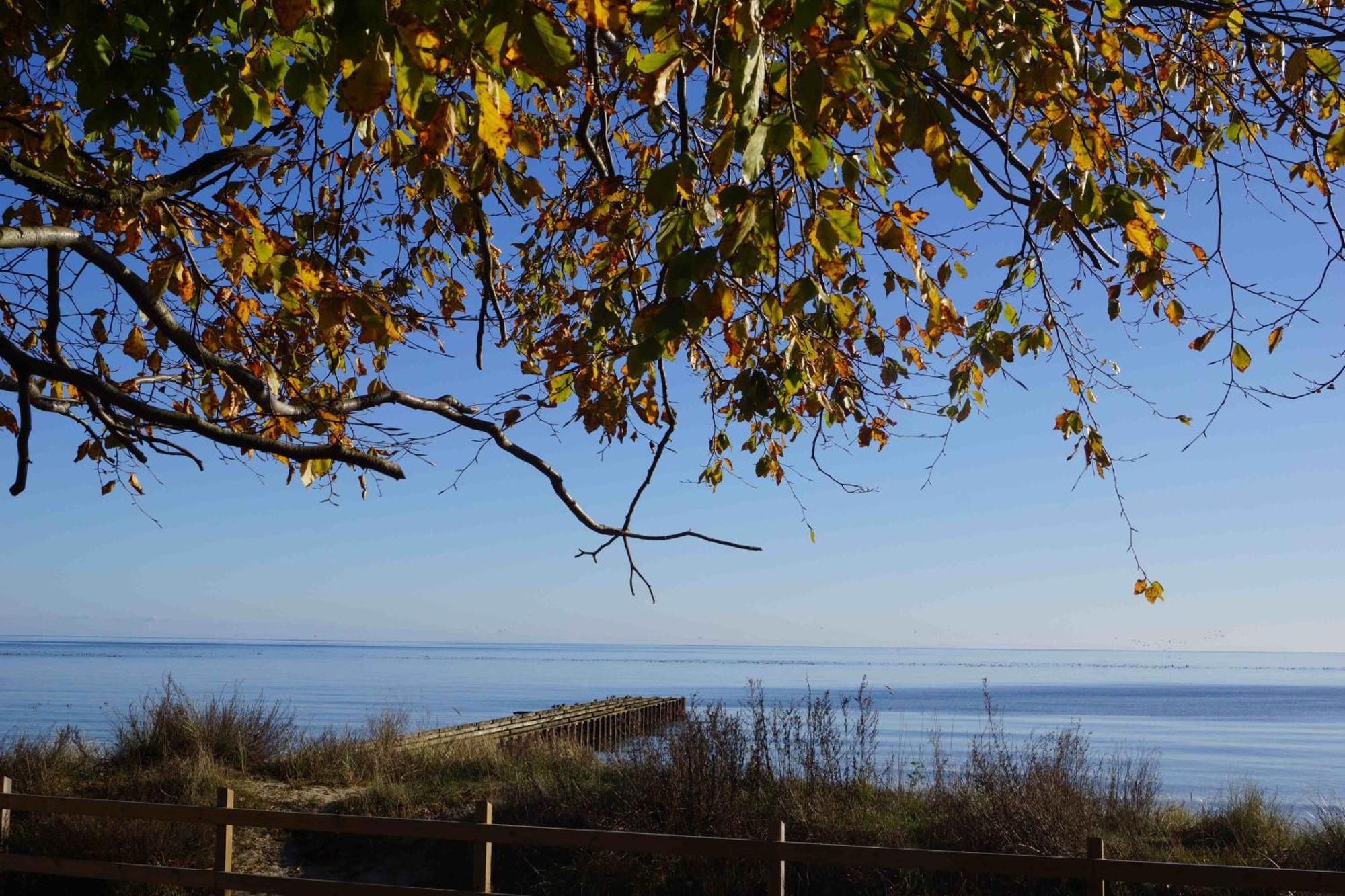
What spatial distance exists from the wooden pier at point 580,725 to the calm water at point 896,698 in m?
1.93

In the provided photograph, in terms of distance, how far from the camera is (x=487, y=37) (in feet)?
8.57

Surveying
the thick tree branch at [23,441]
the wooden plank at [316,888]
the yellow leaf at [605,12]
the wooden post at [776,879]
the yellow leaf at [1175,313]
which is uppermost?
the yellow leaf at [605,12]

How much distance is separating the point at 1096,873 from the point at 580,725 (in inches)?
659

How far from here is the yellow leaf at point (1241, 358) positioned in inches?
212

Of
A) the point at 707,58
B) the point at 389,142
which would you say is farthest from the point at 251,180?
the point at 707,58

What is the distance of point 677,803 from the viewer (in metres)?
11.1

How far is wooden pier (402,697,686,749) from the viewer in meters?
16.6

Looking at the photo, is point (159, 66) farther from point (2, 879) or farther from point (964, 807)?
point (964, 807)

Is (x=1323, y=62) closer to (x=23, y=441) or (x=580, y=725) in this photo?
(x=23, y=441)

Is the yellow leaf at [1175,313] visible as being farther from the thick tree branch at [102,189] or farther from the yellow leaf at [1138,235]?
the thick tree branch at [102,189]

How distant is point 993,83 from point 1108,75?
820 mm

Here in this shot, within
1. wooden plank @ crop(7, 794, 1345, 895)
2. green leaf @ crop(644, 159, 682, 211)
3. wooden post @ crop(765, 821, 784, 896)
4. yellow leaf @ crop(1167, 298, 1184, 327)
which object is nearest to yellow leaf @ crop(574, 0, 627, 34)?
green leaf @ crop(644, 159, 682, 211)

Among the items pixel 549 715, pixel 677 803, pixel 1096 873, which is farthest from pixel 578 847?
pixel 549 715

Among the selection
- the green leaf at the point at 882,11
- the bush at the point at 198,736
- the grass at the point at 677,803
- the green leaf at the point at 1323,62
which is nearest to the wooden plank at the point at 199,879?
the grass at the point at 677,803
